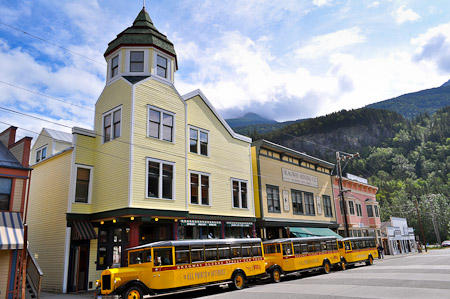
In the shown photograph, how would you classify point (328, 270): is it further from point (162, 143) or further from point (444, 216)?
point (444, 216)

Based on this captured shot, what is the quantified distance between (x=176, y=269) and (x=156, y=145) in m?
8.27

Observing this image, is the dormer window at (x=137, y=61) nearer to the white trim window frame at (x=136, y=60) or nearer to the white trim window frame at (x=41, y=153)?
the white trim window frame at (x=136, y=60)

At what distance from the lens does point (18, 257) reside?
52.6 feet

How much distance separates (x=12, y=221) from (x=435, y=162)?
180805 millimetres

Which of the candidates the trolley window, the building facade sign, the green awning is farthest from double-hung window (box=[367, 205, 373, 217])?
the trolley window

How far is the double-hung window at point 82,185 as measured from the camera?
20.7 metres

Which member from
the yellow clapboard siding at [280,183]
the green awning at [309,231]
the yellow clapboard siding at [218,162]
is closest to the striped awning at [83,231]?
the yellow clapboard siding at [218,162]

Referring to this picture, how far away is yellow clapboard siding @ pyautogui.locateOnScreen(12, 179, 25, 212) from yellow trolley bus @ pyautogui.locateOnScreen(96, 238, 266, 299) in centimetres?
617

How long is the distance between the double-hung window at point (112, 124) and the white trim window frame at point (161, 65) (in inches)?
142

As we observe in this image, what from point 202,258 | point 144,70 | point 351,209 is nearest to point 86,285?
point 202,258

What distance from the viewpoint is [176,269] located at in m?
15.4

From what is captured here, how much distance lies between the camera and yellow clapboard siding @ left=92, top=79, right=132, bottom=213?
19.5 m

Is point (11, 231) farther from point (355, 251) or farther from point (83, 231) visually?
point (355, 251)

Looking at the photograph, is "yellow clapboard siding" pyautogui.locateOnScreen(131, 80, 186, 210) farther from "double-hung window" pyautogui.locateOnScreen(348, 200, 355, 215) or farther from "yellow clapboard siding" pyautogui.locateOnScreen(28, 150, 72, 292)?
"double-hung window" pyautogui.locateOnScreen(348, 200, 355, 215)
